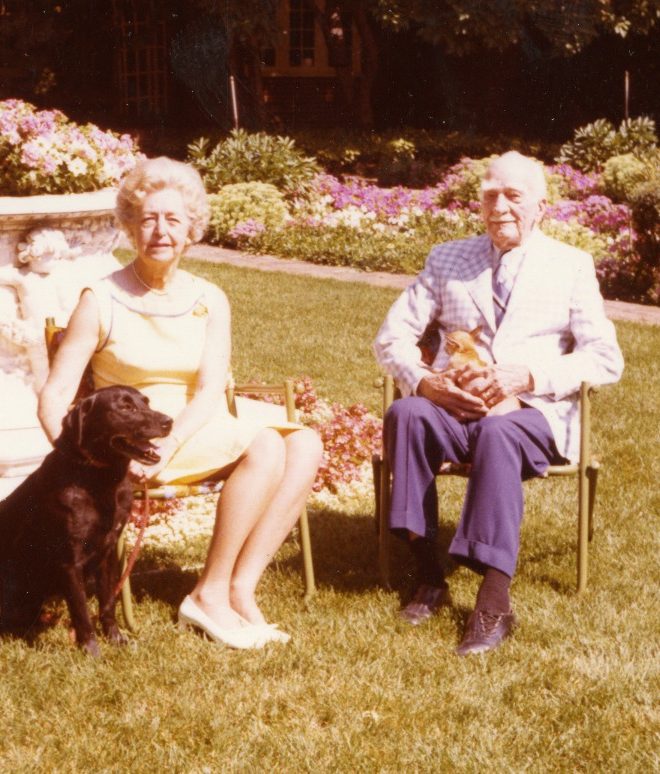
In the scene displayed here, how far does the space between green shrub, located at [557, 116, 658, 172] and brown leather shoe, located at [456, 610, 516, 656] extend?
46.0 feet

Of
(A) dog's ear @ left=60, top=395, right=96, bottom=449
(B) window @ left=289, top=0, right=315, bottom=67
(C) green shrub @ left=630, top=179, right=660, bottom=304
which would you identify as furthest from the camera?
(B) window @ left=289, top=0, right=315, bottom=67

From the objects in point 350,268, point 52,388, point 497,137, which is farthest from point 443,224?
point 52,388

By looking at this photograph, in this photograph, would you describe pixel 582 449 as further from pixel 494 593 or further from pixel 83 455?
pixel 83 455

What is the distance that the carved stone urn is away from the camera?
475cm

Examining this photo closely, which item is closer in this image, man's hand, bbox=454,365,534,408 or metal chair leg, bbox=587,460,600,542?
man's hand, bbox=454,365,534,408

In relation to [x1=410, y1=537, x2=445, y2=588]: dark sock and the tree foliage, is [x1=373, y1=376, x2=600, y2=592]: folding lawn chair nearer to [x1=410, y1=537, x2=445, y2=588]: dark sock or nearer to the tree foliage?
[x1=410, y1=537, x2=445, y2=588]: dark sock

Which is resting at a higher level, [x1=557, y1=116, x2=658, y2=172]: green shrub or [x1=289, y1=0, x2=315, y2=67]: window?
[x1=289, y1=0, x2=315, y2=67]: window

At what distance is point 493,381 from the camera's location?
13.1ft

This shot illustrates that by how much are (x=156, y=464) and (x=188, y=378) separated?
34 centimetres

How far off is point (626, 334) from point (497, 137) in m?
12.6

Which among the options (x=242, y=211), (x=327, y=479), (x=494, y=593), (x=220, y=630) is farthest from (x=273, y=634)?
(x=242, y=211)

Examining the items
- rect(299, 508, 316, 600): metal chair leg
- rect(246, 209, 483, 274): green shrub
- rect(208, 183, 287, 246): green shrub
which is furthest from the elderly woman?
rect(208, 183, 287, 246): green shrub

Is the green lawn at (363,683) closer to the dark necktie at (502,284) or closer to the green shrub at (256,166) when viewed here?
the dark necktie at (502,284)

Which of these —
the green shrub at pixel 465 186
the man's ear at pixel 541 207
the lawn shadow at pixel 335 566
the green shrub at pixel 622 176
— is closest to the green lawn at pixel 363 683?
the lawn shadow at pixel 335 566
